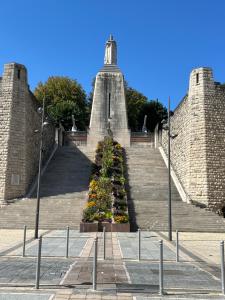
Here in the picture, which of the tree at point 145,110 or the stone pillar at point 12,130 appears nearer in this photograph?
the stone pillar at point 12,130

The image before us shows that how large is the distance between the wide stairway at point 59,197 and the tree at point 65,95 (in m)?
13.2

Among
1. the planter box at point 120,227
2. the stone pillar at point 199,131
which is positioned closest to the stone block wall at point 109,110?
the stone pillar at point 199,131

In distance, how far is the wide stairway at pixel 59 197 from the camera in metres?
17.4

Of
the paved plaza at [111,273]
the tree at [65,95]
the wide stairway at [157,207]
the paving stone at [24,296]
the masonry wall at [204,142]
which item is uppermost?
the tree at [65,95]

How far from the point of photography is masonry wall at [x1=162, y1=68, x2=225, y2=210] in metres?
21.2

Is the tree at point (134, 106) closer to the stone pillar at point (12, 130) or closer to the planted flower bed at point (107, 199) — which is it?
the planted flower bed at point (107, 199)

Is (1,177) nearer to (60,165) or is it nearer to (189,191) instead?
(60,165)

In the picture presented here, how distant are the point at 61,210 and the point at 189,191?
804cm

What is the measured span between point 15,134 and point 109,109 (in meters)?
14.8

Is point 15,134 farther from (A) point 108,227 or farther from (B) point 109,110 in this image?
(B) point 109,110

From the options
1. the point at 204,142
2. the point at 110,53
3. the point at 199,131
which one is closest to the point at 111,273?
the point at 204,142

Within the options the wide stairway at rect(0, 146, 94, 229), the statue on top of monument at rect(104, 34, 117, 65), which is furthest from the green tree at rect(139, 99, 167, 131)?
the wide stairway at rect(0, 146, 94, 229)

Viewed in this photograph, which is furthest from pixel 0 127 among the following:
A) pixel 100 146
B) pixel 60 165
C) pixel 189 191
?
pixel 189 191

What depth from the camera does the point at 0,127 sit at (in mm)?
22438
